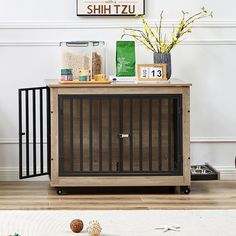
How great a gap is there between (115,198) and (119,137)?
0.37 meters

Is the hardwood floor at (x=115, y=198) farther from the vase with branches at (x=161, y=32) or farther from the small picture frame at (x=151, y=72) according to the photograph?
the vase with branches at (x=161, y=32)

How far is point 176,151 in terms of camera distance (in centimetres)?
449

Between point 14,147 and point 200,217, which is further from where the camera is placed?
point 14,147

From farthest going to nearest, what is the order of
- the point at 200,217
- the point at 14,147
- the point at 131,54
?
the point at 14,147, the point at 131,54, the point at 200,217

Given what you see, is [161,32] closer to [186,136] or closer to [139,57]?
[139,57]

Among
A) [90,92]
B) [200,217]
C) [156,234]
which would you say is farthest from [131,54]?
[156,234]

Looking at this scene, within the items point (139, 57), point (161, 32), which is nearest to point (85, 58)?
point (139, 57)

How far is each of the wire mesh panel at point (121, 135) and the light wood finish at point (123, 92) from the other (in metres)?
0.03

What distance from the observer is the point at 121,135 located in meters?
4.48

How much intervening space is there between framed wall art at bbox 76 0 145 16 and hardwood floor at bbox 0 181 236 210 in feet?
3.74

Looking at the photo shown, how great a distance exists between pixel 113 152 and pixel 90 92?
0.38 metres

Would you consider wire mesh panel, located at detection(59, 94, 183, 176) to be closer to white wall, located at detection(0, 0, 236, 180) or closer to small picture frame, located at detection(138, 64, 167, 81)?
small picture frame, located at detection(138, 64, 167, 81)

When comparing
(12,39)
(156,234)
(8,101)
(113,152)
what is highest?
(12,39)

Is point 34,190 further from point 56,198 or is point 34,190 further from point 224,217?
point 224,217
